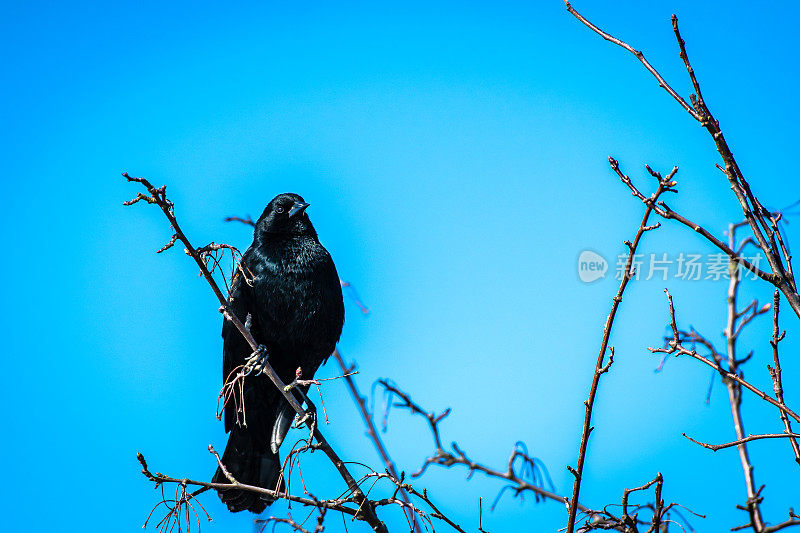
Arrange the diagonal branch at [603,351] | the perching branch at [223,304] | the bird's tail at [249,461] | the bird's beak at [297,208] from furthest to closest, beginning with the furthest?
1. the bird's beak at [297,208]
2. the bird's tail at [249,461]
3. the perching branch at [223,304]
4. the diagonal branch at [603,351]

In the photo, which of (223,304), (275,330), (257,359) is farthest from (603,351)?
(275,330)

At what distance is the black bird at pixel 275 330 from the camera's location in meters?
5.13

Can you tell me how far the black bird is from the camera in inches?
202

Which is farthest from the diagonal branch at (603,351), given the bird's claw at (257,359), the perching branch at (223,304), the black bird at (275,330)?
the black bird at (275,330)

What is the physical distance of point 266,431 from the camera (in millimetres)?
5422

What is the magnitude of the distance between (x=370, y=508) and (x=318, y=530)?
21.8 inches

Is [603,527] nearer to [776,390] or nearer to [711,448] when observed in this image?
[711,448]

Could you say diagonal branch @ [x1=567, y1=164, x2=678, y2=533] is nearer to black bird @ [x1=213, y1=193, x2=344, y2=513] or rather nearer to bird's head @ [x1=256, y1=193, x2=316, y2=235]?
black bird @ [x1=213, y1=193, x2=344, y2=513]

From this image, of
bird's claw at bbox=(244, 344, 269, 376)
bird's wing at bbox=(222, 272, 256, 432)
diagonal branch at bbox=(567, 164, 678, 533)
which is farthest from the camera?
bird's wing at bbox=(222, 272, 256, 432)

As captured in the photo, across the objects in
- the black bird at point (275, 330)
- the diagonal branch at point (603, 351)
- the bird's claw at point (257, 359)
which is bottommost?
the diagonal branch at point (603, 351)

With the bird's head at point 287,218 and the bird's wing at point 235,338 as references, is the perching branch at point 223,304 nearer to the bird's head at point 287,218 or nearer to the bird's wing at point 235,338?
the bird's wing at point 235,338

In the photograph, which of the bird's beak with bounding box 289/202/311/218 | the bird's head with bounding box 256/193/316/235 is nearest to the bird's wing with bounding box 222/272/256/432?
the bird's head with bounding box 256/193/316/235

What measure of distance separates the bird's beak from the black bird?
0.01 metres

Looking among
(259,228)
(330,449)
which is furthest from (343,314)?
(330,449)
